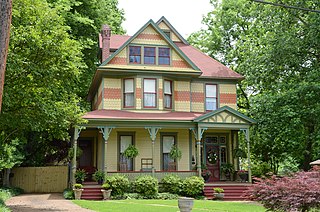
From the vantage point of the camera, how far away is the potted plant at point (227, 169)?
976 inches

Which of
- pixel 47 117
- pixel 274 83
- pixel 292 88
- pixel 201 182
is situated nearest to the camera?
pixel 47 117

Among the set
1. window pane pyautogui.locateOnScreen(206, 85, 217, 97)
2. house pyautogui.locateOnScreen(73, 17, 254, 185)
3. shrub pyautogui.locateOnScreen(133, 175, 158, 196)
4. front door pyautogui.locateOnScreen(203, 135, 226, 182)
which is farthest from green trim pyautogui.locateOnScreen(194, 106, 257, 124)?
shrub pyautogui.locateOnScreen(133, 175, 158, 196)

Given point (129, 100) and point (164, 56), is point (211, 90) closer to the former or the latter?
point (164, 56)

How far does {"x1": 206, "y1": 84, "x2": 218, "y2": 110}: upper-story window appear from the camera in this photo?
1023 inches

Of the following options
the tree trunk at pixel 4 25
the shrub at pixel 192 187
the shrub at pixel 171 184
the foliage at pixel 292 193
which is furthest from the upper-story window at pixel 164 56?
the tree trunk at pixel 4 25

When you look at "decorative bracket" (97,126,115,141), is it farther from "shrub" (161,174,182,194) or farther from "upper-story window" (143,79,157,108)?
"shrub" (161,174,182,194)

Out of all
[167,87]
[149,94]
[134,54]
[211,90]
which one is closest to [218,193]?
[149,94]

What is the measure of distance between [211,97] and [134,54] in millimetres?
5857

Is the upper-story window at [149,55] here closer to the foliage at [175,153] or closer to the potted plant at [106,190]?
the foliage at [175,153]

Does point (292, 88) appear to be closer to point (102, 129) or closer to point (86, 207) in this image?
point (102, 129)

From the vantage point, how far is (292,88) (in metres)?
23.5

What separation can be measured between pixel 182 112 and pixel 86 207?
10681 mm

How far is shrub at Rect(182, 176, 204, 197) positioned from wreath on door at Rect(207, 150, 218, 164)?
4047 mm

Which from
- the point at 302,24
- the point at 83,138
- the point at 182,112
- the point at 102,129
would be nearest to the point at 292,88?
the point at 302,24
